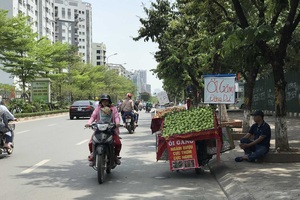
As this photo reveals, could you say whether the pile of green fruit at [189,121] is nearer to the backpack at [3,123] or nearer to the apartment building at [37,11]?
the backpack at [3,123]

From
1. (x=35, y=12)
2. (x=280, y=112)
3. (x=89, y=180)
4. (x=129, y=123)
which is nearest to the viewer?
(x=89, y=180)

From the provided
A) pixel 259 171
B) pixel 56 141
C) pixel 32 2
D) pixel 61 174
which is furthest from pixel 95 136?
pixel 32 2

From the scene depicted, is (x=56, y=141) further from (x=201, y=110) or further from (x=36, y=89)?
(x=36, y=89)

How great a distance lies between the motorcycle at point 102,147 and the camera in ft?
23.7

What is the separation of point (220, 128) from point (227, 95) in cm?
228

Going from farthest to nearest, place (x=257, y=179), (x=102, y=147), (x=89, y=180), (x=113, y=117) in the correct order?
(x=113, y=117) < (x=89, y=180) < (x=102, y=147) < (x=257, y=179)

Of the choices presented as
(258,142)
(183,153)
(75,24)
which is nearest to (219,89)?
(258,142)

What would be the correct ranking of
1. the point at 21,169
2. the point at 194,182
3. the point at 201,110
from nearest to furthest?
the point at 194,182
the point at 201,110
the point at 21,169

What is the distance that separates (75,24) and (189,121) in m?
131

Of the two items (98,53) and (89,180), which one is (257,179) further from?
(98,53)

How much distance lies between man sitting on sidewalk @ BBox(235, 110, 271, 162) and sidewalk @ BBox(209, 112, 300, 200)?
8.5 inches

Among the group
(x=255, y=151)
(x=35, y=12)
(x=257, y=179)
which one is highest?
(x=35, y=12)

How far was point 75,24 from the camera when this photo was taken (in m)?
134

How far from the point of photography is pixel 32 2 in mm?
79688
